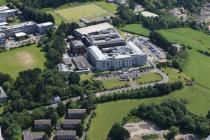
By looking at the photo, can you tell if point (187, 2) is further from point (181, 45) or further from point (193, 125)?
point (193, 125)

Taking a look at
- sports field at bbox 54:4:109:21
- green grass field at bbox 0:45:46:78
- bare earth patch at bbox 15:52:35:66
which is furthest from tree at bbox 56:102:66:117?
sports field at bbox 54:4:109:21

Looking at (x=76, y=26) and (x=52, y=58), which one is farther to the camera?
(x=76, y=26)

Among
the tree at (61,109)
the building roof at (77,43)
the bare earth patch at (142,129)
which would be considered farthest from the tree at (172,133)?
the building roof at (77,43)

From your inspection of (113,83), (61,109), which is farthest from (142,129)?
(113,83)

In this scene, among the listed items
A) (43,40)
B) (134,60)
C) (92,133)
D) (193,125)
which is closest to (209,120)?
(193,125)

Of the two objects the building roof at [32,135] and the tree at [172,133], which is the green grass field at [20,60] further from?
the tree at [172,133]

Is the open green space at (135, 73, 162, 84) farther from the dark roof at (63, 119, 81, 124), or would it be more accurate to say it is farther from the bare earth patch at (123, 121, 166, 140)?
the dark roof at (63, 119, 81, 124)

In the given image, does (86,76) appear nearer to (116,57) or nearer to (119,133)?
(116,57)

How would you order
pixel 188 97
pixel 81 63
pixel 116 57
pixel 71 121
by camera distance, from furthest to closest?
1. pixel 81 63
2. pixel 116 57
3. pixel 188 97
4. pixel 71 121
